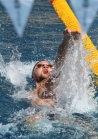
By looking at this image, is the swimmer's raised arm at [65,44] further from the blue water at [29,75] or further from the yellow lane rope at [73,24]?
the yellow lane rope at [73,24]

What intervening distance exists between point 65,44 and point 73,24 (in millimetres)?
3839

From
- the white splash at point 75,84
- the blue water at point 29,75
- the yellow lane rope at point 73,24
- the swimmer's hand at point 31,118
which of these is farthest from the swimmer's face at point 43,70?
the yellow lane rope at point 73,24

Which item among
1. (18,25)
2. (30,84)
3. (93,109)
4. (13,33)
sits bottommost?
(13,33)

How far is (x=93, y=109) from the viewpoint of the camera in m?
5.02

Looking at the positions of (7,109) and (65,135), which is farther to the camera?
(7,109)

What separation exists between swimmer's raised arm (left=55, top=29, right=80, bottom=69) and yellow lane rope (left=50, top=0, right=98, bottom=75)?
1.58 meters

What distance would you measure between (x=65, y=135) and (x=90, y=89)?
151 centimetres

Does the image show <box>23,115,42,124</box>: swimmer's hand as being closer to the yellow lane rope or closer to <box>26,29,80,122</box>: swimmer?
<box>26,29,80,122</box>: swimmer

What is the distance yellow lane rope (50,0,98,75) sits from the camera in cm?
677

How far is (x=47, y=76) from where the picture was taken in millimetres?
5250

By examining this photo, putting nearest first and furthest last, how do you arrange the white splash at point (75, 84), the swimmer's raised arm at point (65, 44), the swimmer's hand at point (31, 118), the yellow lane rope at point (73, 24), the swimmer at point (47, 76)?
the swimmer's hand at point (31, 118)
the swimmer's raised arm at point (65, 44)
the swimmer at point (47, 76)
the white splash at point (75, 84)
the yellow lane rope at point (73, 24)

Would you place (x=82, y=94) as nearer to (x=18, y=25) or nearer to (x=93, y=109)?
(x=93, y=109)

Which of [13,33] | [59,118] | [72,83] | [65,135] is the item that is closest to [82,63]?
[72,83]

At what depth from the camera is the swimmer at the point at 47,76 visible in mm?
4755
